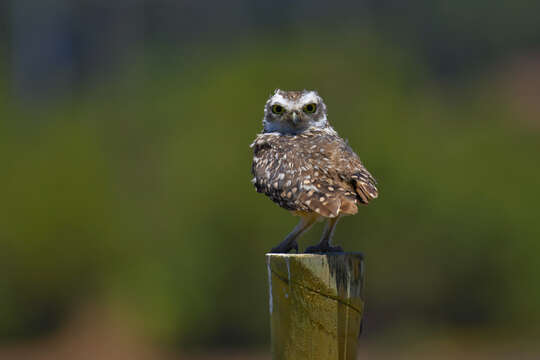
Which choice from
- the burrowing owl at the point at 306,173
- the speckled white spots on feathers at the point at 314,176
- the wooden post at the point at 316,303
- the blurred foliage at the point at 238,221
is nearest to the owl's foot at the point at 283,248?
the burrowing owl at the point at 306,173

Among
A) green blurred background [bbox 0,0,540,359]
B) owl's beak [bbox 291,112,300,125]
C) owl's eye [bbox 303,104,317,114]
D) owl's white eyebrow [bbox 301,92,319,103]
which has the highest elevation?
owl's white eyebrow [bbox 301,92,319,103]

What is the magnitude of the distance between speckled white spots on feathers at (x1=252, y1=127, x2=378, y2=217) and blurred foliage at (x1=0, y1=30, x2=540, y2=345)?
973 cm

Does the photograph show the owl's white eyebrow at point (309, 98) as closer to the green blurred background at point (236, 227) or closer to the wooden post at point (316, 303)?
the wooden post at point (316, 303)

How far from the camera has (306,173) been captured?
4.41m

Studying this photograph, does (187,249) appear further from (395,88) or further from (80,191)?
(395,88)

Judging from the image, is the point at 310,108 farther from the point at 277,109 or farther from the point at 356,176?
the point at 356,176

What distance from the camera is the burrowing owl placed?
4207mm

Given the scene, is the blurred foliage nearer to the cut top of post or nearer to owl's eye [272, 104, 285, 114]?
owl's eye [272, 104, 285, 114]

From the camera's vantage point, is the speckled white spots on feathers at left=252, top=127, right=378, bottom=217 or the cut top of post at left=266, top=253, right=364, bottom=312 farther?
the speckled white spots on feathers at left=252, top=127, right=378, bottom=217

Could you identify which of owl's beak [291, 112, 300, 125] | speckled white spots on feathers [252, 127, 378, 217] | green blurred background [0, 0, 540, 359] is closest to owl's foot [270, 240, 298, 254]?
speckled white spots on feathers [252, 127, 378, 217]

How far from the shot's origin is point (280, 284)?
407 centimetres

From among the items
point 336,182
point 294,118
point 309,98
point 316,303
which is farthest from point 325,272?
point 309,98

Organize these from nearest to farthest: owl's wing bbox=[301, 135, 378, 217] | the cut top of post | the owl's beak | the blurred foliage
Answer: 1. the cut top of post
2. owl's wing bbox=[301, 135, 378, 217]
3. the owl's beak
4. the blurred foliage

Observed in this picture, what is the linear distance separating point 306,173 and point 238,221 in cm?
1137
